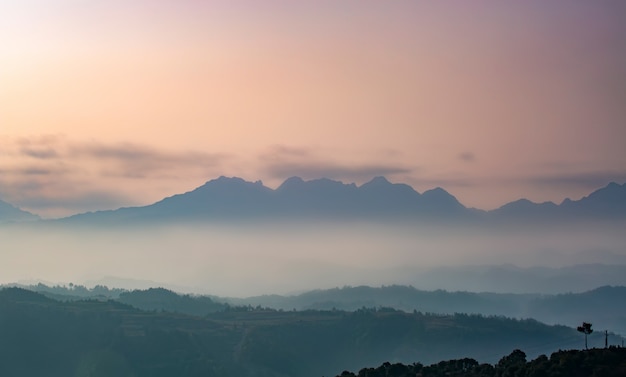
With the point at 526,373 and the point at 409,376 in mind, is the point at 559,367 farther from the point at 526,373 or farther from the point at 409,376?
the point at 409,376

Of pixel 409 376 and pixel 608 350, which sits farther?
pixel 409 376

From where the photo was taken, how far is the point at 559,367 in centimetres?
17538

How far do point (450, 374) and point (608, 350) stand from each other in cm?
2887

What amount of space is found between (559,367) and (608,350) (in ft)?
37.7

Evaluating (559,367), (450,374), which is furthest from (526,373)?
(450,374)

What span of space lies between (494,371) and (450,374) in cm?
884

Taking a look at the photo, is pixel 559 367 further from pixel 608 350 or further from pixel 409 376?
pixel 409 376

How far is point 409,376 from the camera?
196 meters

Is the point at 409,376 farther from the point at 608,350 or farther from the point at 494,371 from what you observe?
the point at 608,350

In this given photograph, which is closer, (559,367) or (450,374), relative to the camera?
(559,367)

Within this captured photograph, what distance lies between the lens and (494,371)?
18738cm

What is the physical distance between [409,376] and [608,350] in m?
37.0

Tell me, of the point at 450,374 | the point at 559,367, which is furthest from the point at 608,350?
the point at 450,374

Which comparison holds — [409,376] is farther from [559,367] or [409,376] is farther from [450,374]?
[559,367]
